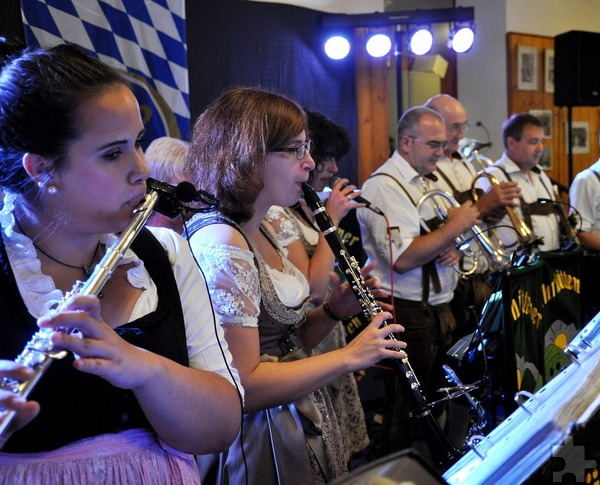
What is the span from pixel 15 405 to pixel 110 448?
1.19ft

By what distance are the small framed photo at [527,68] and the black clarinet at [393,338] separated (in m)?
6.01

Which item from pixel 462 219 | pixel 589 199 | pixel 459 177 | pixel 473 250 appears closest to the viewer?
pixel 462 219

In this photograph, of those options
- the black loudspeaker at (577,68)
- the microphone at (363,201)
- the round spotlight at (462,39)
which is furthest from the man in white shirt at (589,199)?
the microphone at (363,201)

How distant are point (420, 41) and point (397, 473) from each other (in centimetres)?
530

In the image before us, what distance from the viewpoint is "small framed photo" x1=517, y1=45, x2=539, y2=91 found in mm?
7742

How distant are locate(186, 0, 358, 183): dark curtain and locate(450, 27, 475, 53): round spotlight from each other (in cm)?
86

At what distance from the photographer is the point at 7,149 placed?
1.36m

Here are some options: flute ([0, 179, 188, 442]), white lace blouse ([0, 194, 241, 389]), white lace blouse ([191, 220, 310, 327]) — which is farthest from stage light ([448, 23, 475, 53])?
flute ([0, 179, 188, 442])

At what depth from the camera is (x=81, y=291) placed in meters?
1.18

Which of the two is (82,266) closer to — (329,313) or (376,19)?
(329,313)

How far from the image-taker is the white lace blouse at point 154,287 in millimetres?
1328

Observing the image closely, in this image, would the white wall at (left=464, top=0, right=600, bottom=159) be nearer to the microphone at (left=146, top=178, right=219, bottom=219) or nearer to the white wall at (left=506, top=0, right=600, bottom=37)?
the white wall at (left=506, top=0, right=600, bottom=37)

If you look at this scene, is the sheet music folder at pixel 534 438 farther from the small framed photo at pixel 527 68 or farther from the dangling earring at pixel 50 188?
the small framed photo at pixel 527 68

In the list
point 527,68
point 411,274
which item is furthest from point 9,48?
point 527,68
